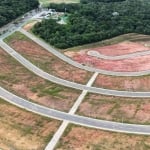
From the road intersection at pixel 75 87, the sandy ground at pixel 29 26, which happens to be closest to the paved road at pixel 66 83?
the road intersection at pixel 75 87

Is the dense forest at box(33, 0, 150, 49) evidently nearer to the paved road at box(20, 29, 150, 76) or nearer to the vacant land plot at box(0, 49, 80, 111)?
the paved road at box(20, 29, 150, 76)

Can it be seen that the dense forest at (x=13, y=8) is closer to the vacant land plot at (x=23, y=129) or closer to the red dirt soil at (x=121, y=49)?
the red dirt soil at (x=121, y=49)

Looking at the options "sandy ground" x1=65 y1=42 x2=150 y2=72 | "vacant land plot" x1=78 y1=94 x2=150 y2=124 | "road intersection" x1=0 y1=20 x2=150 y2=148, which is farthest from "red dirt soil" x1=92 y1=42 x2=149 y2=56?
"vacant land plot" x1=78 y1=94 x2=150 y2=124

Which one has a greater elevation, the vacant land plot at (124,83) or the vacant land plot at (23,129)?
the vacant land plot at (124,83)

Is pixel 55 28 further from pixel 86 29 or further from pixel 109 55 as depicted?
pixel 109 55

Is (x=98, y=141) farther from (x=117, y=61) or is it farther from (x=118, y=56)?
(x=118, y=56)

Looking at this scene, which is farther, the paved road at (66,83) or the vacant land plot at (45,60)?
the vacant land plot at (45,60)
